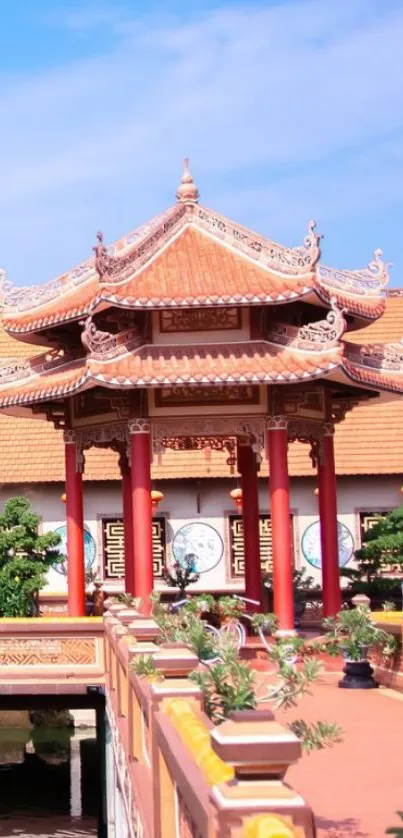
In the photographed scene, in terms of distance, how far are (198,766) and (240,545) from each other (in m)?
22.1

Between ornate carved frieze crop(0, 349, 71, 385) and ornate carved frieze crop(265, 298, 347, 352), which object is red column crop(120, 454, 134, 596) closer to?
ornate carved frieze crop(0, 349, 71, 385)

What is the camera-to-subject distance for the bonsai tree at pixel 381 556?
22.0 metres

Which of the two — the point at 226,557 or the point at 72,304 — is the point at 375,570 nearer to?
the point at 226,557

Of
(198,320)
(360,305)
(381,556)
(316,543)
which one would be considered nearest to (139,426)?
(198,320)

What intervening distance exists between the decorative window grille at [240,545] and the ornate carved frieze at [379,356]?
Result: 25.6ft

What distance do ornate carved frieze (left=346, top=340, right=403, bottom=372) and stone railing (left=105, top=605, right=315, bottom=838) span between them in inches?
408

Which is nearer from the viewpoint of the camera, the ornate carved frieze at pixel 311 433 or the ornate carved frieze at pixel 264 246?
the ornate carved frieze at pixel 264 246

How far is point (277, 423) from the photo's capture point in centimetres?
1681

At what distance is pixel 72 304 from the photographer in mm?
18422

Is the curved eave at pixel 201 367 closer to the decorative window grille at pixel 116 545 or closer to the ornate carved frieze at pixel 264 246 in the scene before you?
the ornate carved frieze at pixel 264 246

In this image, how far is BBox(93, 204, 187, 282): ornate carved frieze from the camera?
1666 centimetres

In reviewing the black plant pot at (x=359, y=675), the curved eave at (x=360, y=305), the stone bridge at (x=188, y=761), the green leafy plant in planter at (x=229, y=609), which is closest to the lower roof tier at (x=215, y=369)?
the curved eave at (x=360, y=305)

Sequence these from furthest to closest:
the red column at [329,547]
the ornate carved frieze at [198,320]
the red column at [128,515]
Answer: the red column at [128,515] < the red column at [329,547] < the ornate carved frieze at [198,320]

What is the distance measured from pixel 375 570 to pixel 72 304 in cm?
820
